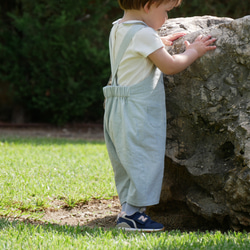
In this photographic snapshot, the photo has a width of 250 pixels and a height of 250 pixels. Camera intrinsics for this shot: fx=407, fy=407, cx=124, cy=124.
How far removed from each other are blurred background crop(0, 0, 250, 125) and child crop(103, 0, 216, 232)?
5.17 metres

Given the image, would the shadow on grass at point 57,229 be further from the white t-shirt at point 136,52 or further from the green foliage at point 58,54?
the green foliage at point 58,54

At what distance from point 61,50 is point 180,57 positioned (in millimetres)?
5743

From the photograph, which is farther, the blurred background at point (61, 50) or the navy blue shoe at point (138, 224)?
the blurred background at point (61, 50)

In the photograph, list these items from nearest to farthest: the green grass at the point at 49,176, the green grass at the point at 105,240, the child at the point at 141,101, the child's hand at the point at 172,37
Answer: the green grass at the point at 105,240
the child at the point at 141,101
the child's hand at the point at 172,37
the green grass at the point at 49,176

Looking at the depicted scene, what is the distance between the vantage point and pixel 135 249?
213 cm

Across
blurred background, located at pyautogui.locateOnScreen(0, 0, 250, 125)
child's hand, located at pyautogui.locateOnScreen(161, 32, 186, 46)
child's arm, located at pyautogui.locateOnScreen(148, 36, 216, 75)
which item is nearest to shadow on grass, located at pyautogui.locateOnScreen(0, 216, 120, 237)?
child's arm, located at pyautogui.locateOnScreen(148, 36, 216, 75)

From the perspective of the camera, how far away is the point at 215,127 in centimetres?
280

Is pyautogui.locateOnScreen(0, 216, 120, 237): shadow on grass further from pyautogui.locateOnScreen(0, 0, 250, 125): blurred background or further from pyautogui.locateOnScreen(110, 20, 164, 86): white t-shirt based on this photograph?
pyautogui.locateOnScreen(0, 0, 250, 125): blurred background

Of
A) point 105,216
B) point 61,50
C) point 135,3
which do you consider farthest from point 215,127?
point 61,50

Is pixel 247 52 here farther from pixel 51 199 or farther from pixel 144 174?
pixel 51 199

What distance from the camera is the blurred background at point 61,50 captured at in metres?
8.07

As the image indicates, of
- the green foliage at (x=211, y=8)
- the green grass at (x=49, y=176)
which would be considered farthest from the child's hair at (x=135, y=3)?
the green foliage at (x=211, y=8)

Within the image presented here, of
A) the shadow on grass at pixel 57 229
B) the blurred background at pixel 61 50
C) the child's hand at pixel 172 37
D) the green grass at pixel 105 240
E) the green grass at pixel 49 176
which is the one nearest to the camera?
the green grass at pixel 105 240

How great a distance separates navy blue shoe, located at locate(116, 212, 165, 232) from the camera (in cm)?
269
